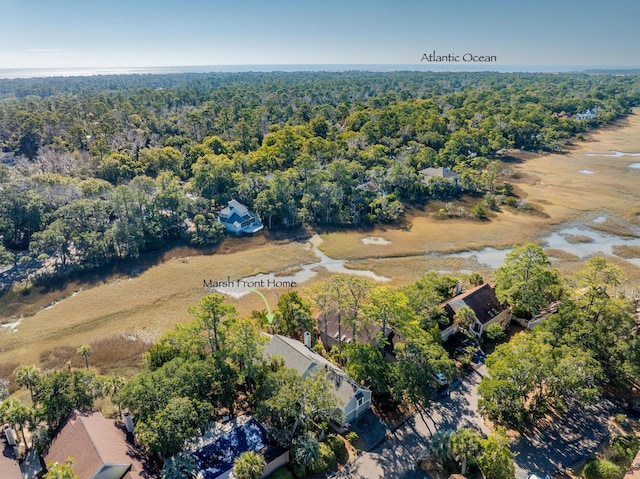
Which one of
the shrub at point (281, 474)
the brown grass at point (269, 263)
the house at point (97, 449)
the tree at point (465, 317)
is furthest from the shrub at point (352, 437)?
the brown grass at point (269, 263)

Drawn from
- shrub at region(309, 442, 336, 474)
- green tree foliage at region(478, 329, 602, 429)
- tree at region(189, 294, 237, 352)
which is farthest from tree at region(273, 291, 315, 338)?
green tree foliage at region(478, 329, 602, 429)

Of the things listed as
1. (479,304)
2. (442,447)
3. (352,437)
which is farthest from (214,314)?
(479,304)

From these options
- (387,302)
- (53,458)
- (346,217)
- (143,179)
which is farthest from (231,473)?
(143,179)

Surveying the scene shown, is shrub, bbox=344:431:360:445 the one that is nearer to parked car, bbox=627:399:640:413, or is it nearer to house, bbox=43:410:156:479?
house, bbox=43:410:156:479

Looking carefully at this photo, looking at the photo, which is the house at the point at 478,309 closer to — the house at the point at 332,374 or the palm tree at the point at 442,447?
the house at the point at 332,374

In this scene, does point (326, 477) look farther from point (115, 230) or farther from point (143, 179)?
point (143, 179)

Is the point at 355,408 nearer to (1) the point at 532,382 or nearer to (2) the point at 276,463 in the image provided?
(2) the point at 276,463
